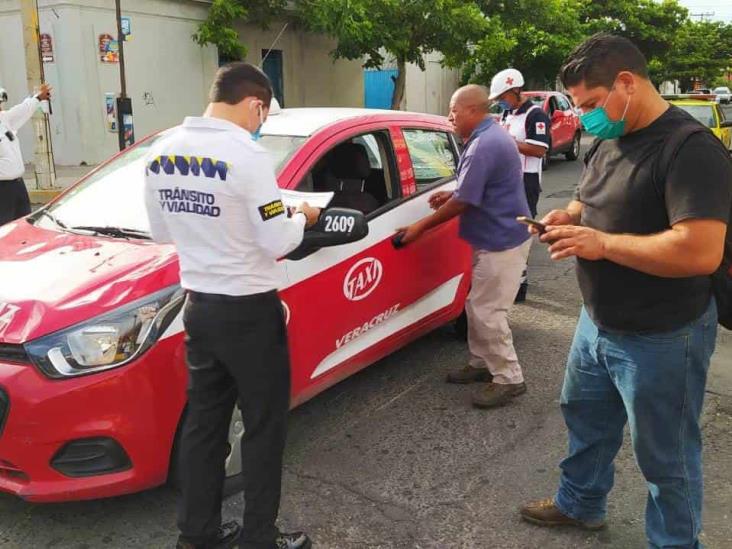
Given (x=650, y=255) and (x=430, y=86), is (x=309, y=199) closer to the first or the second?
(x=650, y=255)

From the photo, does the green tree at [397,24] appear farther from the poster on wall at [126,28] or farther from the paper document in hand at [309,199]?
the paper document in hand at [309,199]

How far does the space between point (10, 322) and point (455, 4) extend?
16552mm

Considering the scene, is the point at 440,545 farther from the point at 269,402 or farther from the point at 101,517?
the point at 101,517

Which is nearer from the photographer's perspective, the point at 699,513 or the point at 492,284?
the point at 699,513

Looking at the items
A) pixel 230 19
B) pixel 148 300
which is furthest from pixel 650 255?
pixel 230 19

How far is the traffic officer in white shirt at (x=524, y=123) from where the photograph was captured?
609 cm

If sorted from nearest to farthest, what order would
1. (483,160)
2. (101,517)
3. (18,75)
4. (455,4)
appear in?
1. (101,517)
2. (483,160)
3. (18,75)
4. (455,4)

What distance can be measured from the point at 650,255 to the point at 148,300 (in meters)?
1.80

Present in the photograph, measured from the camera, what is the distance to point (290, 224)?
93.0 inches

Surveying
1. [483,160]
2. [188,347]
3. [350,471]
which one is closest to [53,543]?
[188,347]

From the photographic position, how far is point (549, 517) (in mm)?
2887

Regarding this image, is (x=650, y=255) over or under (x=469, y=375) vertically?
over

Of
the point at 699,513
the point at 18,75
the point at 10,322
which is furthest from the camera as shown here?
the point at 18,75

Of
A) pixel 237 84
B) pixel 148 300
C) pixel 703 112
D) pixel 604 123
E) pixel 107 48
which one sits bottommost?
pixel 148 300
